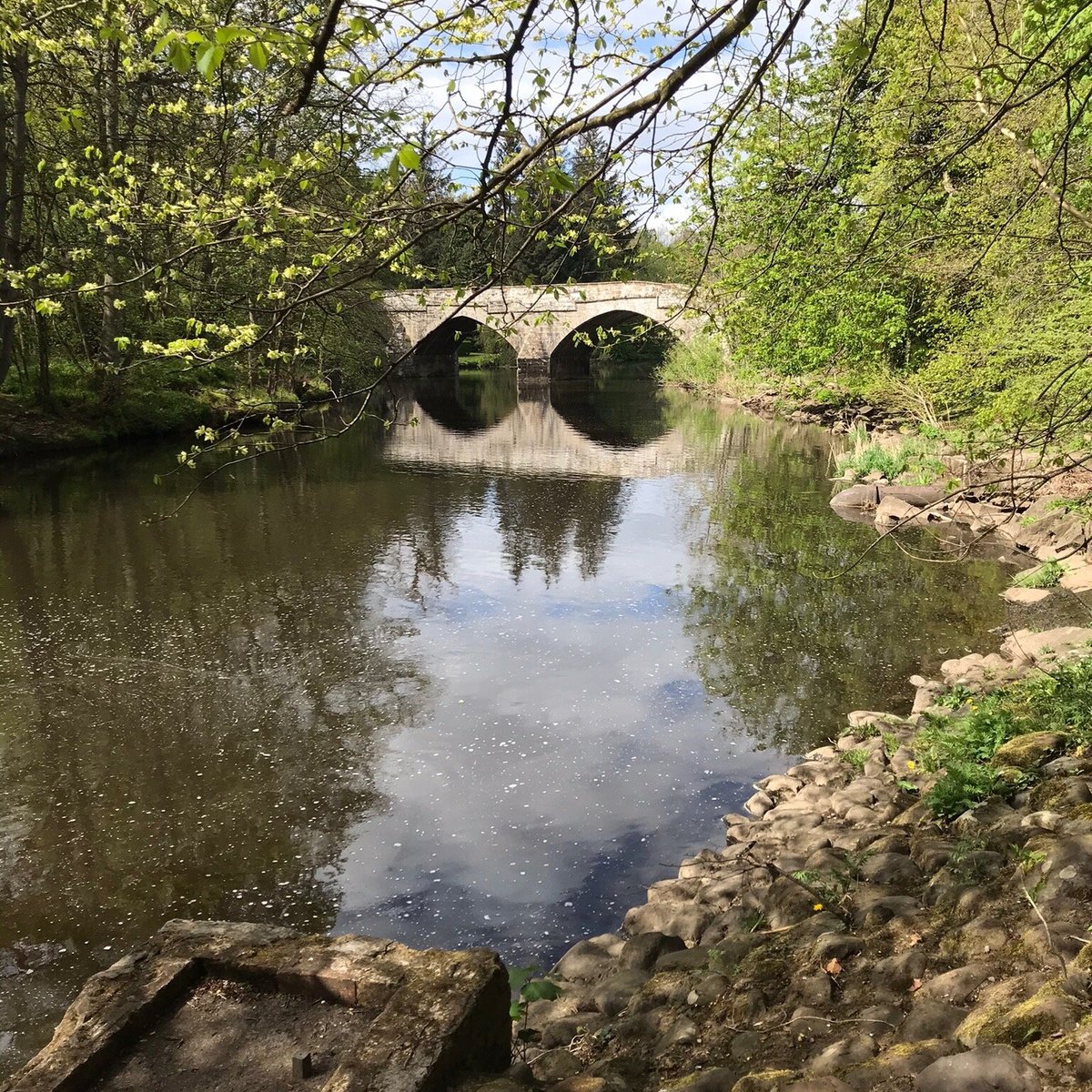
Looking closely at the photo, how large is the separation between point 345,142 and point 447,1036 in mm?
3110

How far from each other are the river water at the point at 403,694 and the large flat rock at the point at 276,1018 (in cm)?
156

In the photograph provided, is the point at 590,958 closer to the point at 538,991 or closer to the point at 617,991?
the point at 617,991

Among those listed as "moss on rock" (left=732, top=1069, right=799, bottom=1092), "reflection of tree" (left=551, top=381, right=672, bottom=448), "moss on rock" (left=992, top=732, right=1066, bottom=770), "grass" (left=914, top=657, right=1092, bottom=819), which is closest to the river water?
"grass" (left=914, top=657, right=1092, bottom=819)

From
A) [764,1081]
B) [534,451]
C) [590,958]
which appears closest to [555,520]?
[534,451]

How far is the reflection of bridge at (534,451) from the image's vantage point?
1988 cm

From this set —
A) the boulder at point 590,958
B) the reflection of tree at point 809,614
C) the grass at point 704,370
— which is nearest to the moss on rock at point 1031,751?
the reflection of tree at point 809,614

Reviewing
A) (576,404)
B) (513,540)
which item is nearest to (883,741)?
(513,540)

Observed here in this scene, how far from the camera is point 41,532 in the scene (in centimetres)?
1295

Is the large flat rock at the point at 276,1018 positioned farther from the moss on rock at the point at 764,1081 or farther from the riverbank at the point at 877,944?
the moss on rock at the point at 764,1081

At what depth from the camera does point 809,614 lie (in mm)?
Answer: 10008

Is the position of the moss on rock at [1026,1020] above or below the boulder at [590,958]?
above

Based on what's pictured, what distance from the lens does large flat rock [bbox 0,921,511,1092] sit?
8.48ft

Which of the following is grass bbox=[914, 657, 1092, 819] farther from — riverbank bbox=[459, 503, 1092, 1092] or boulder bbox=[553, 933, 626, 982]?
boulder bbox=[553, 933, 626, 982]

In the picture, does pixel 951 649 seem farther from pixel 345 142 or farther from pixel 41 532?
pixel 41 532
